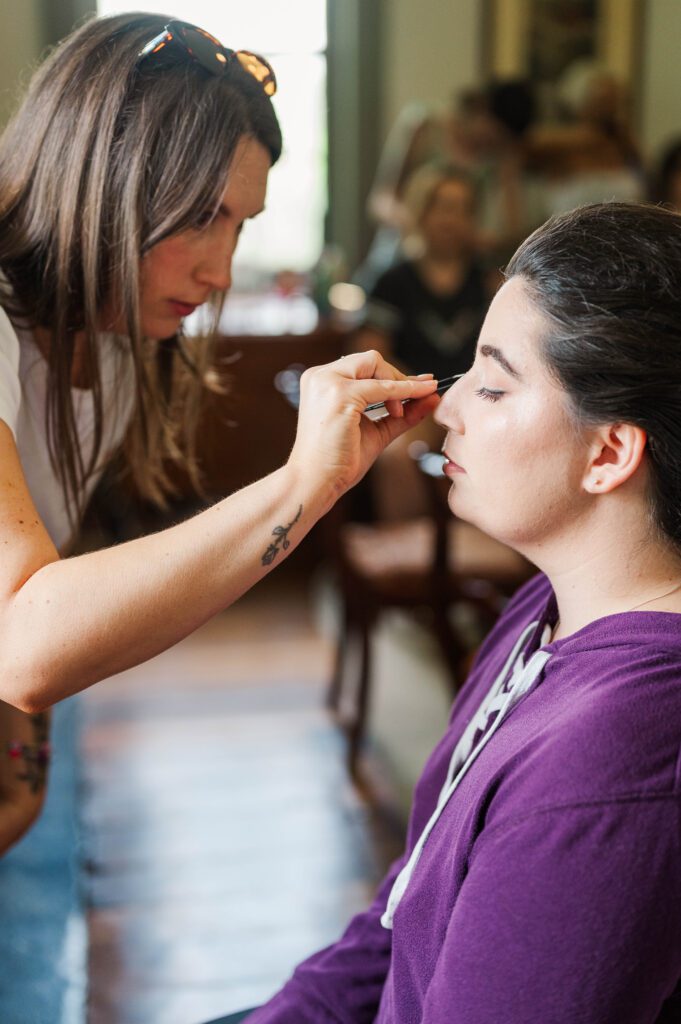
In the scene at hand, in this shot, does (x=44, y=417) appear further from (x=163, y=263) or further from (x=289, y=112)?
(x=289, y=112)

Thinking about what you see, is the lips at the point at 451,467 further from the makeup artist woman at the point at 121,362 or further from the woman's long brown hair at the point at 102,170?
the woman's long brown hair at the point at 102,170

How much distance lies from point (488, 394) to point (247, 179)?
0.37 m

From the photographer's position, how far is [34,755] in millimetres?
1396

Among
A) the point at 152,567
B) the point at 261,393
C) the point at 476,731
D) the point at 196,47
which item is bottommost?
the point at 261,393

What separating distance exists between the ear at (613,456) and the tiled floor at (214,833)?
1281mm

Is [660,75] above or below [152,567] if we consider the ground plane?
above

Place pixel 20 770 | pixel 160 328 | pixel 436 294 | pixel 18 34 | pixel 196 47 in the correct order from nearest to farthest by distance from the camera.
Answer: pixel 196 47, pixel 160 328, pixel 20 770, pixel 436 294, pixel 18 34

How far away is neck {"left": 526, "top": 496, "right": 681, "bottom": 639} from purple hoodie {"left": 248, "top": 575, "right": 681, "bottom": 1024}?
0.23ft

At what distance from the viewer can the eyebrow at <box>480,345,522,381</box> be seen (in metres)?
0.99

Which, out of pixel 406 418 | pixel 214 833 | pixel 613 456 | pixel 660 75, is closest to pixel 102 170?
pixel 406 418

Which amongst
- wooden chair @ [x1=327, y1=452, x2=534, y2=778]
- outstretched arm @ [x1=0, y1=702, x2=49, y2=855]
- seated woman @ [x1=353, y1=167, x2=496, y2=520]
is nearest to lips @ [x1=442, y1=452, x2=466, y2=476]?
outstretched arm @ [x1=0, y1=702, x2=49, y2=855]

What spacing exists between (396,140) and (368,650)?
2533mm

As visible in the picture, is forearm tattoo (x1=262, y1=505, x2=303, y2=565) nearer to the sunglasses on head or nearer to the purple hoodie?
the purple hoodie

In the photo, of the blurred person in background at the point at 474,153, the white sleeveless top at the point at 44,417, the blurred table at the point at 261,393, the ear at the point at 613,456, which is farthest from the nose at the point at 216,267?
the blurred person in background at the point at 474,153
